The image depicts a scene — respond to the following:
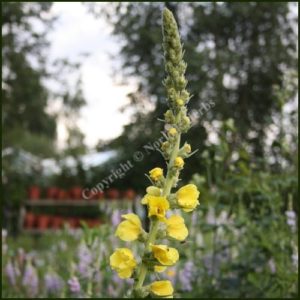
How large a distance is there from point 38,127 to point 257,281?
989 cm

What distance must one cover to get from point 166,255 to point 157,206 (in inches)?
4.0

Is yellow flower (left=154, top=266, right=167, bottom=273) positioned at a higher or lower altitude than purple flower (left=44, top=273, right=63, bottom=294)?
higher

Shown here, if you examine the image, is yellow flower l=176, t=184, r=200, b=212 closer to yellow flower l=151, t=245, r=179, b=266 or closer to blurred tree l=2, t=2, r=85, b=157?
yellow flower l=151, t=245, r=179, b=266

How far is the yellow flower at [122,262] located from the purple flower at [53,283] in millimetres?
2598

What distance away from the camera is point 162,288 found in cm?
124

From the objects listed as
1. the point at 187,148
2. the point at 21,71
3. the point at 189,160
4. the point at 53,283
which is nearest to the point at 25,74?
the point at 21,71

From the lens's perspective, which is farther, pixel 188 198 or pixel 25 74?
pixel 25 74

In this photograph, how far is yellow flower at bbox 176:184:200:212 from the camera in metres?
1.24

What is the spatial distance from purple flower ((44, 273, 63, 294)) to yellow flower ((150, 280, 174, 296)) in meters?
2.58

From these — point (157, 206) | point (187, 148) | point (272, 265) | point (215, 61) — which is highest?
point (215, 61)

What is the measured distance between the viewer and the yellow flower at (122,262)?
1.21 m

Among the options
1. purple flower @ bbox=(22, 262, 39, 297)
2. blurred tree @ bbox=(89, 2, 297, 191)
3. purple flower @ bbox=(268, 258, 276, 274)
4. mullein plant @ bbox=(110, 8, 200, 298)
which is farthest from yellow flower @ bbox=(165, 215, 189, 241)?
blurred tree @ bbox=(89, 2, 297, 191)

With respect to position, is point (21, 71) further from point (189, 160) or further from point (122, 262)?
point (122, 262)

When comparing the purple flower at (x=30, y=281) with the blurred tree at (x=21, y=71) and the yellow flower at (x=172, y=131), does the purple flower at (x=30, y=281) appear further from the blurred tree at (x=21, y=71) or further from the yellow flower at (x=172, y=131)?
the blurred tree at (x=21, y=71)
